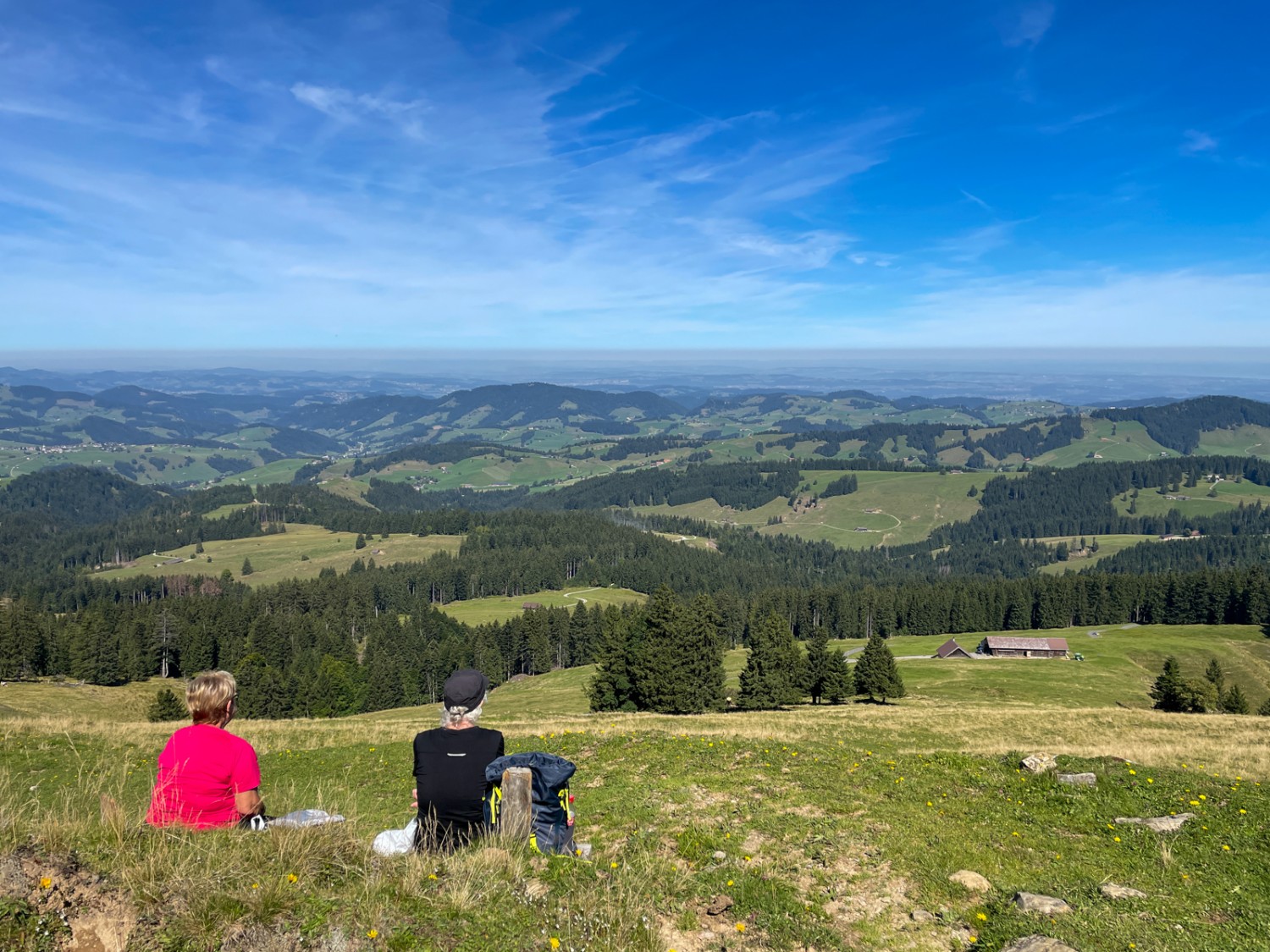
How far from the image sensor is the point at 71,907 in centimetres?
654

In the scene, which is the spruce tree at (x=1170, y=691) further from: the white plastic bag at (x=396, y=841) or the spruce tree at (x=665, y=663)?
the white plastic bag at (x=396, y=841)

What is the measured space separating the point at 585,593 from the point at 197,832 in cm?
18384

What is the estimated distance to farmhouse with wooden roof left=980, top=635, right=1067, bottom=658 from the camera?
110 meters

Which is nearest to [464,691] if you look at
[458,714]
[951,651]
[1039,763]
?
[458,714]

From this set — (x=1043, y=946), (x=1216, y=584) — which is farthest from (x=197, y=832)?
(x=1216, y=584)

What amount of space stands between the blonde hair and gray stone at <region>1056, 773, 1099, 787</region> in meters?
19.0

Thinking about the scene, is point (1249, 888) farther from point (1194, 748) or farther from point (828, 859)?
point (1194, 748)

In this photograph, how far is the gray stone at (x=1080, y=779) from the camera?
1678 cm

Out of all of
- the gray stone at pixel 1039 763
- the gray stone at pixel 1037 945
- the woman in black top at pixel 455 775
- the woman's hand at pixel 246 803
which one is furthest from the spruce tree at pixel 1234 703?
the woman's hand at pixel 246 803

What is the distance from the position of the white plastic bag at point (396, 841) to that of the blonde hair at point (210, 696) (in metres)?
2.85

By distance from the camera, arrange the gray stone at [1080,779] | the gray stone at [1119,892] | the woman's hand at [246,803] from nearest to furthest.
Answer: the woman's hand at [246,803], the gray stone at [1119,892], the gray stone at [1080,779]

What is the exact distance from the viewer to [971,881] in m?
10.8

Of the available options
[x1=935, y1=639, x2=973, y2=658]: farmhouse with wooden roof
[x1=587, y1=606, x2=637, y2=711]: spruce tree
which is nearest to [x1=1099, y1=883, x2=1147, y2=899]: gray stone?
[x1=587, y1=606, x2=637, y2=711]: spruce tree

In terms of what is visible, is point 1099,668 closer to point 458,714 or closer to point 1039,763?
point 1039,763
